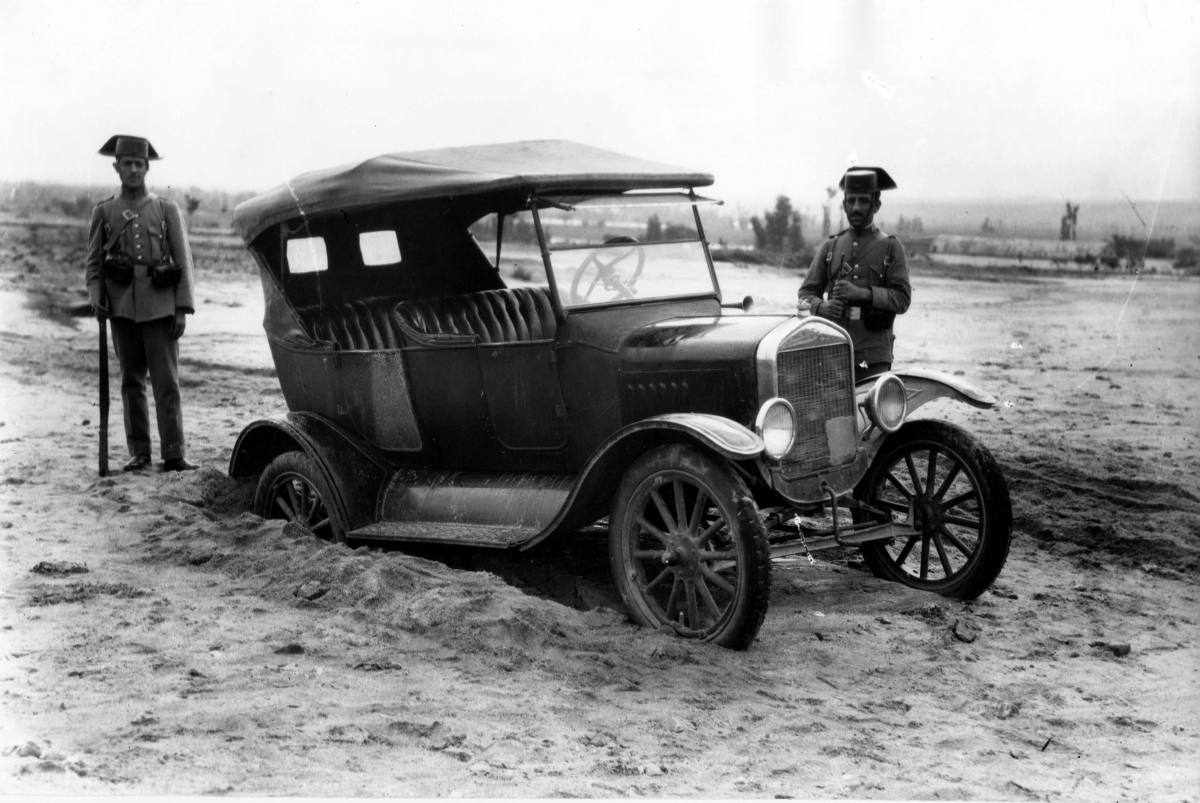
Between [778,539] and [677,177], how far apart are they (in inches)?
69.0

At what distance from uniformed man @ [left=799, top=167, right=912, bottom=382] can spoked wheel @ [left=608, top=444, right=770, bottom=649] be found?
1769 millimetres

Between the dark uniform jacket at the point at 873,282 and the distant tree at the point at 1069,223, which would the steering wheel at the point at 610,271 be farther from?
the distant tree at the point at 1069,223

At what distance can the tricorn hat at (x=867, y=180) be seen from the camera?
681 cm

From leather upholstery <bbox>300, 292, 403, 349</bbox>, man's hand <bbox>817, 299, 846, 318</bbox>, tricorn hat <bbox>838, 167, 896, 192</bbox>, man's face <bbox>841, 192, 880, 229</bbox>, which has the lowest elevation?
leather upholstery <bbox>300, 292, 403, 349</bbox>

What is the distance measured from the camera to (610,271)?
19.6 ft

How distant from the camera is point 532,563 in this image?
20.0ft

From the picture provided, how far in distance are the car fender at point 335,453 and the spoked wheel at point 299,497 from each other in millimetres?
45

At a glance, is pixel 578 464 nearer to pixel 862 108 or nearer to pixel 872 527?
pixel 872 527

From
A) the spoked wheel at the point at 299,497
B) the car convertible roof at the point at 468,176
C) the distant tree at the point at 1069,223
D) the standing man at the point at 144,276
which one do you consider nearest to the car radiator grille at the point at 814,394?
the car convertible roof at the point at 468,176

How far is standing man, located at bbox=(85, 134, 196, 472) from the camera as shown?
777 centimetres

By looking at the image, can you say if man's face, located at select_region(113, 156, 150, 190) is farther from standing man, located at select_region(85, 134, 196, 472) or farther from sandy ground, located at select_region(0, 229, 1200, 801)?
sandy ground, located at select_region(0, 229, 1200, 801)

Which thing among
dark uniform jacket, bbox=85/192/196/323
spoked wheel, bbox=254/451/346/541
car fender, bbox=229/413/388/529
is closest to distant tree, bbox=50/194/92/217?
dark uniform jacket, bbox=85/192/196/323

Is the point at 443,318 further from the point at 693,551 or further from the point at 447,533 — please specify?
the point at 693,551

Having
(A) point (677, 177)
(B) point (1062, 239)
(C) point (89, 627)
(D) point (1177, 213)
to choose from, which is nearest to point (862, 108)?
(D) point (1177, 213)
